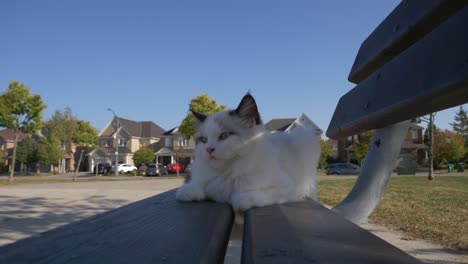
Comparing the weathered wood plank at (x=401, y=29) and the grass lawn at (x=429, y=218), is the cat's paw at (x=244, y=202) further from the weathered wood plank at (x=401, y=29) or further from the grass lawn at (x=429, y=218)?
the grass lawn at (x=429, y=218)

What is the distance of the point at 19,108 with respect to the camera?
2391cm

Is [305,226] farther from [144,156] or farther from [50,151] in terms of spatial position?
[50,151]

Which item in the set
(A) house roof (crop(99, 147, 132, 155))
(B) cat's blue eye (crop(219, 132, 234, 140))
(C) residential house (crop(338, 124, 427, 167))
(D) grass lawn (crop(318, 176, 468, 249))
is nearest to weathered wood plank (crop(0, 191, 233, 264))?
(B) cat's blue eye (crop(219, 132, 234, 140))

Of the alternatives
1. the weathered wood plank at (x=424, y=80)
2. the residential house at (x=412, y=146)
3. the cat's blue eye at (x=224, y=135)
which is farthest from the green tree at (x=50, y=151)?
the weathered wood plank at (x=424, y=80)

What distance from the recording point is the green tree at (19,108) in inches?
925

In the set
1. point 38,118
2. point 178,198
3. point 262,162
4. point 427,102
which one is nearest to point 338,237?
point 427,102

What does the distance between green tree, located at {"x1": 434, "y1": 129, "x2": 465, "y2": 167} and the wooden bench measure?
138 feet

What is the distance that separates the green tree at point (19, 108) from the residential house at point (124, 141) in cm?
2389

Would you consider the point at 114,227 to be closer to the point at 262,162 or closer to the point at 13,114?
the point at 262,162

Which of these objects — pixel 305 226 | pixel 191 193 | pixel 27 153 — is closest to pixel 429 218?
pixel 191 193

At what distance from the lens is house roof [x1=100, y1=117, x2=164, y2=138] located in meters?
51.4

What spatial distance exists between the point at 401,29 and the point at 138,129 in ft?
177

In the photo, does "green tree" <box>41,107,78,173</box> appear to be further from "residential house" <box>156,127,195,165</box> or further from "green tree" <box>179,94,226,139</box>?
"green tree" <box>179,94,226,139</box>

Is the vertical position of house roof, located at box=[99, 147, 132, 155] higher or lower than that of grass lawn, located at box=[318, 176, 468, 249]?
higher
